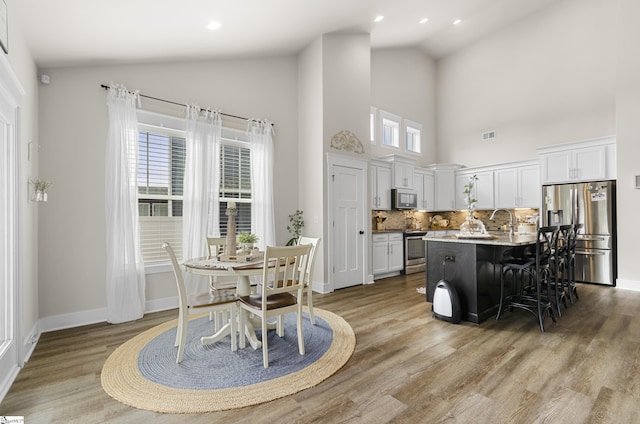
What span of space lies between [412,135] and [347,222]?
3.80 m

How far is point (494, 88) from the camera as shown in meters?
7.14

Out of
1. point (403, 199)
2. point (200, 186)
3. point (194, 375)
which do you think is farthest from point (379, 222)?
point (194, 375)

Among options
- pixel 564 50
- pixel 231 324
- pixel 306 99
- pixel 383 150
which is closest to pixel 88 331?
pixel 231 324

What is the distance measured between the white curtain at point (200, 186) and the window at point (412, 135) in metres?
4.86

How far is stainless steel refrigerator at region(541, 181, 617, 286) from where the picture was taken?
5070 millimetres

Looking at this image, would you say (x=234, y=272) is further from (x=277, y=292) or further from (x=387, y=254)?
(x=387, y=254)

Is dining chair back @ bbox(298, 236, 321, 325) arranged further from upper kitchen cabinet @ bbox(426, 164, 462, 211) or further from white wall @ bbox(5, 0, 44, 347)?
upper kitchen cabinet @ bbox(426, 164, 462, 211)

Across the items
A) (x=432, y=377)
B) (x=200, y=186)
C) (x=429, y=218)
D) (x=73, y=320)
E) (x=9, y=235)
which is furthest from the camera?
(x=429, y=218)

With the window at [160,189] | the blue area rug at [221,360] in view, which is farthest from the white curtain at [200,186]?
the blue area rug at [221,360]

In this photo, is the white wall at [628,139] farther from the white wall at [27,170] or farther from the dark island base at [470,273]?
the white wall at [27,170]

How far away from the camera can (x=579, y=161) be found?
5.41m

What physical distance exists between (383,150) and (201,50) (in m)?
4.26

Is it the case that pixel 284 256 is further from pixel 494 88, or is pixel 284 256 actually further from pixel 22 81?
pixel 494 88

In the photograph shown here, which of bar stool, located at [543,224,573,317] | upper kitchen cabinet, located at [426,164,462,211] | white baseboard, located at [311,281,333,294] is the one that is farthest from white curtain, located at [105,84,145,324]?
upper kitchen cabinet, located at [426,164,462,211]
